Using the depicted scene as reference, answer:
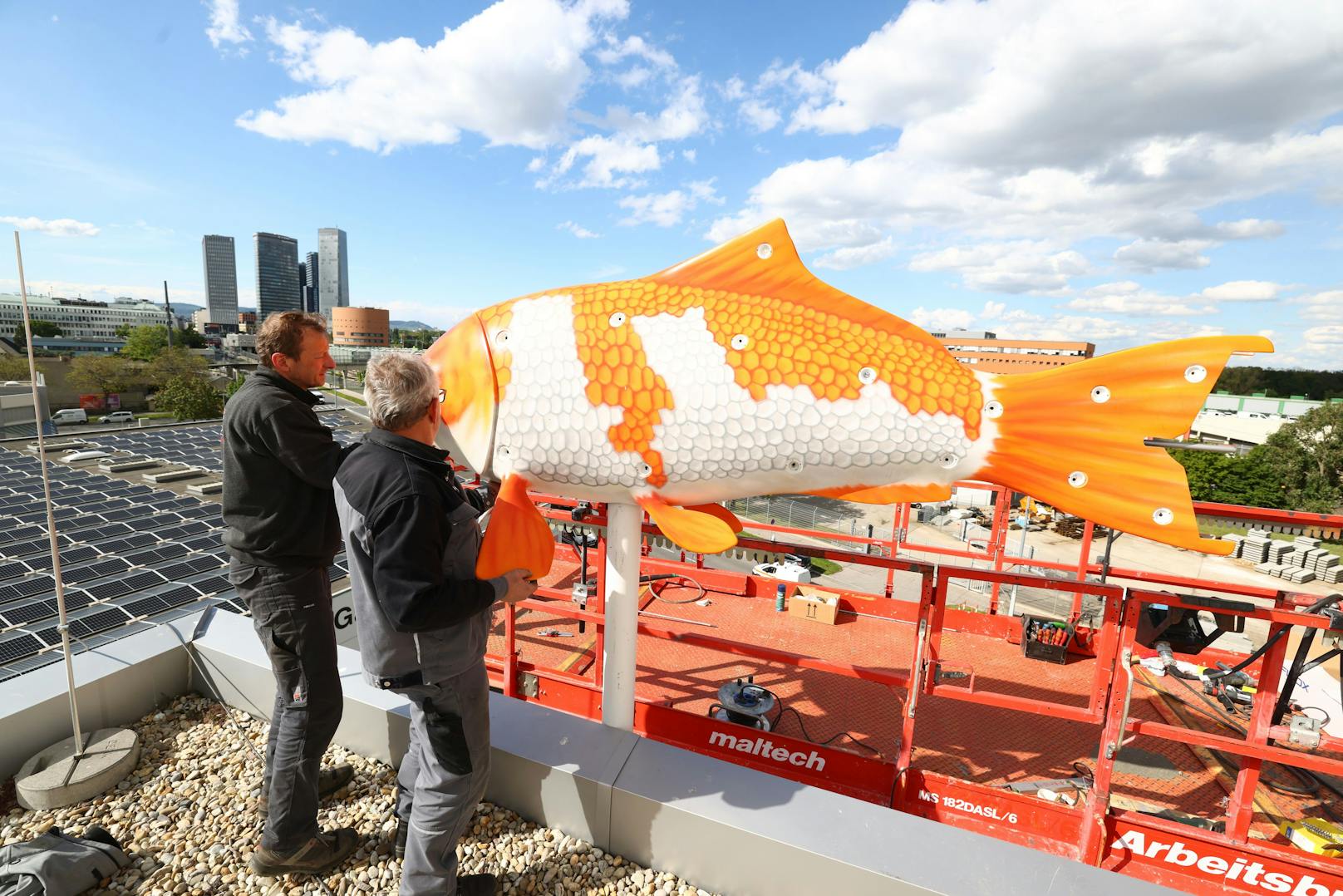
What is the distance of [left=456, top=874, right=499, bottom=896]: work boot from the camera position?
2139 millimetres

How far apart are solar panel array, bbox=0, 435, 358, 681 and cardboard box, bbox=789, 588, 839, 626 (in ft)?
19.6

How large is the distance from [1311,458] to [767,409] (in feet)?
101

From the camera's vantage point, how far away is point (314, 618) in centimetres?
235

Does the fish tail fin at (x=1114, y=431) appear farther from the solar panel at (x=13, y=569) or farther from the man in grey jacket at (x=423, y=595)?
the solar panel at (x=13, y=569)

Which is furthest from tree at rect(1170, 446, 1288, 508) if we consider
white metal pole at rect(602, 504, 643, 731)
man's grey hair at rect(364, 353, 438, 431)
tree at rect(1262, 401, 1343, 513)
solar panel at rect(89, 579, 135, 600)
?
solar panel at rect(89, 579, 135, 600)

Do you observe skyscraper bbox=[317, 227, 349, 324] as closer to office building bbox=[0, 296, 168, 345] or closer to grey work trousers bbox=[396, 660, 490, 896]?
office building bbox=[0, 296, 168, 345]

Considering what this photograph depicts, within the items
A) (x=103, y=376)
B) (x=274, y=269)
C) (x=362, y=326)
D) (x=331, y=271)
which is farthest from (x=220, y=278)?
(x=103, y=376)

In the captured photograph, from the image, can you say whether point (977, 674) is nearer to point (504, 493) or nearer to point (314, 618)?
point (504, 493)

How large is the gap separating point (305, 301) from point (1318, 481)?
681ft

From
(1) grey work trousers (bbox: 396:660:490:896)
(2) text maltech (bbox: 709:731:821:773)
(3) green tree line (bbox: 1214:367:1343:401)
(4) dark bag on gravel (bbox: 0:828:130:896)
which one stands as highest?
(3) green tree line (bbox: 1214:367:1343:401)

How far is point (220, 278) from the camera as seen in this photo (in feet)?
521

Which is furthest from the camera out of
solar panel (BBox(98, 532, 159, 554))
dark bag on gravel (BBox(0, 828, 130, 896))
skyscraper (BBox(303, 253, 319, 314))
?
skyscraper (BBox(303, 253, 319, 314))

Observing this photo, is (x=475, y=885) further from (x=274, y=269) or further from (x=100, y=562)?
(x=274, y=269)

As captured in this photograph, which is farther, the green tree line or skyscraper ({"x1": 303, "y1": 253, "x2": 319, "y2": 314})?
skyscraper ({"x1": 303, "y1": 253, "x2": 319, "y2": 314})
